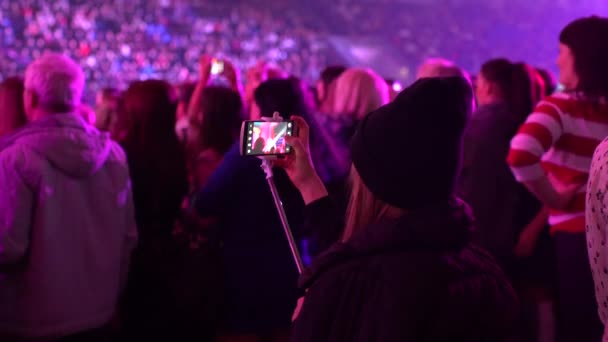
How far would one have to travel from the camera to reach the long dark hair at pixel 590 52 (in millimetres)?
2242

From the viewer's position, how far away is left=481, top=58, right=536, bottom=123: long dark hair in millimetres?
3201

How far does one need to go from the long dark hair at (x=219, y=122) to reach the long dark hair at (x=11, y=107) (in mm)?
820

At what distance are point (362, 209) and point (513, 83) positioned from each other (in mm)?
2270

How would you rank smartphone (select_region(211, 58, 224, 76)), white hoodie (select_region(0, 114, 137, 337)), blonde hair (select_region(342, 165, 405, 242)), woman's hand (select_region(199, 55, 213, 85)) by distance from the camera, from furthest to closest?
1. smartphone (select_region(211, 58, 224, 76))
2. woman's hand (select_region(199, 55, 213, 85))
3. white hoodie (select_region(0, 114, 137, 337))
4. blonde hair (select_region(342, 165, 405, 242))

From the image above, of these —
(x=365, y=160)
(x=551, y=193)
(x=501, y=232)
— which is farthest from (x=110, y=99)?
(x=365, y=160)

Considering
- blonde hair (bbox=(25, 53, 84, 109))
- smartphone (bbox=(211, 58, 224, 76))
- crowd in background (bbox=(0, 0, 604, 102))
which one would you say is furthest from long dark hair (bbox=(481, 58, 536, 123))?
crowd in background (bbox=(0, 0, 604, 102))

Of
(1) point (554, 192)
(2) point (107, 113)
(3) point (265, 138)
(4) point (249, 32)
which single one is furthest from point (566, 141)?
(4) point (249, 32)

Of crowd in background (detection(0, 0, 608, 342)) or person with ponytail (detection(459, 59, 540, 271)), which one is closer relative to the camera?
crowd in background (detection(0, 0, 608, 342))

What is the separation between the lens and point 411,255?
1.09 m

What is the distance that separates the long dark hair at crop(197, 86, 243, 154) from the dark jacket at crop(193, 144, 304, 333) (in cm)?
46

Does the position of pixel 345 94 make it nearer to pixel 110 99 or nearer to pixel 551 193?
pixel 551 193

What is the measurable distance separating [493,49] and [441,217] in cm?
1098

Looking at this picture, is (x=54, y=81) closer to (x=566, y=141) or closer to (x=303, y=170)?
(x=303, y=170)

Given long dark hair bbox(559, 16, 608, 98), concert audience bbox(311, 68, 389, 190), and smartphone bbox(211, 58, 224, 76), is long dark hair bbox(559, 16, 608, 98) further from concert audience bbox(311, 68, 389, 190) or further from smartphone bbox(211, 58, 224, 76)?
smartphone bbox(211, 58, 224, 76)
